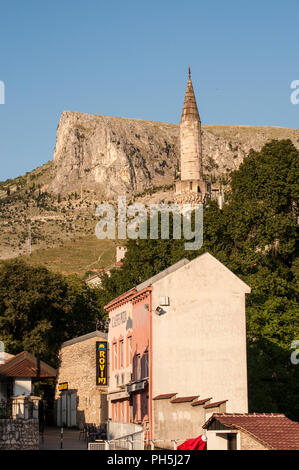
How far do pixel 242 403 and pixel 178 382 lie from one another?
259cm

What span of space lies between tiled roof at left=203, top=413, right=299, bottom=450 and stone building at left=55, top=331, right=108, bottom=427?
20.6 metres

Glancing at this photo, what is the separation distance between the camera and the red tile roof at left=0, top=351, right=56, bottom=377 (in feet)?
126

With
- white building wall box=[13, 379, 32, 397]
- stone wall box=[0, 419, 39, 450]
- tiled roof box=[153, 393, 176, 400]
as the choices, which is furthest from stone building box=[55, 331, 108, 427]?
stone wall box=[0, 419, 39, 450]

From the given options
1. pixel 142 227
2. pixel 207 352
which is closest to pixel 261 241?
pixel 142 227

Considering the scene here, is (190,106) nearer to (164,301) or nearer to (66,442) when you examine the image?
(164,301)

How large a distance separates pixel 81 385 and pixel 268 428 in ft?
80.7

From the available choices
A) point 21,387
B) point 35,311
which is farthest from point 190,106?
point 21,387

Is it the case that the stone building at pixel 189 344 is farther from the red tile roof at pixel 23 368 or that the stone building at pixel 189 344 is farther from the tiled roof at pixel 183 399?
the red tile roof at pixel 23 368

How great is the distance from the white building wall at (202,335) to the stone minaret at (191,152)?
41431 mm

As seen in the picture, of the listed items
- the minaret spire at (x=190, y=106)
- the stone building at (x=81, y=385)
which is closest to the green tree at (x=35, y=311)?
the stone building at (x=81, y=385)

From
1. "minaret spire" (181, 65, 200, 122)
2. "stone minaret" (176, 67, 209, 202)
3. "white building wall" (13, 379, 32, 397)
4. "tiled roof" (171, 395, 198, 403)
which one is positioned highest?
"minaret spire" (181, 65, 200, 122)

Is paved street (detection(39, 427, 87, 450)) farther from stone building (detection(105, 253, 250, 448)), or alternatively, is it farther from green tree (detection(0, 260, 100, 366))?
green tree (detection(0, 260, 100, 366))

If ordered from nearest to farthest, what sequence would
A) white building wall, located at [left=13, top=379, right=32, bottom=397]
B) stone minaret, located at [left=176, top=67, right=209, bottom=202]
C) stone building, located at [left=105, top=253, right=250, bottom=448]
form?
stone building, located at [left=105, top=253, right=250, bottom=448] < white building wall, located at [left=13, top=379, right=32, bottom=397] < stone minaret, located at [left=176, top=67, right=209, bottom=202]

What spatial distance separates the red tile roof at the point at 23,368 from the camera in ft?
126
